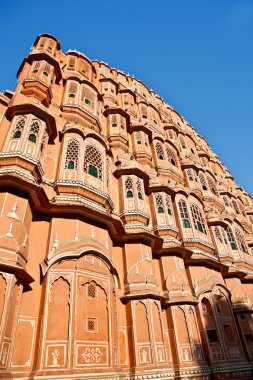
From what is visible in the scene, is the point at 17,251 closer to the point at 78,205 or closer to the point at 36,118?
the point at 78,205

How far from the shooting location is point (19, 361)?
731 cm

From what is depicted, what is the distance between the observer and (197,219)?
17422 mm

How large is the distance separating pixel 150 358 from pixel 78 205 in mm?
6126

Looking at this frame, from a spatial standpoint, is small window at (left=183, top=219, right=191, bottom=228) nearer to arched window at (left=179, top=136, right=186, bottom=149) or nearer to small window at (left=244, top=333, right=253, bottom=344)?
small window at (left=244, top=333, right=253, bottom=344)

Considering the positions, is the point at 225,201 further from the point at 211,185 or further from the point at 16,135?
the point at 16,135

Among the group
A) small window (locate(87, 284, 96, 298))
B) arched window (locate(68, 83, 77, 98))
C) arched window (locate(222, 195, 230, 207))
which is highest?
arched window (locate(68, 83, 77, 98))

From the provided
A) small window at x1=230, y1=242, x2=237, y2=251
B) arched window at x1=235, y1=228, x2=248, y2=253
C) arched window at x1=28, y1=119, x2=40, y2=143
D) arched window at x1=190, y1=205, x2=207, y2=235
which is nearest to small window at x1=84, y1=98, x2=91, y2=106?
arched window at x1=28, y1=119, x2=40, y2=143

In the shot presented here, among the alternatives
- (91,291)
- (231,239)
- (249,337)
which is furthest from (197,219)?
(91,291)

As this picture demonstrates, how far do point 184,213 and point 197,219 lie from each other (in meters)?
1.27

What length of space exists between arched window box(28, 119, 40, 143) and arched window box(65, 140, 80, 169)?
5.77ft

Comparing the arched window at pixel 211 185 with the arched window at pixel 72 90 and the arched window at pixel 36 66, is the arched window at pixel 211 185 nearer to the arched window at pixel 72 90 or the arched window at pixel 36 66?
the arched window at pixel 72 90

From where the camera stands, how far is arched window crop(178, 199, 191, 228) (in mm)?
16264

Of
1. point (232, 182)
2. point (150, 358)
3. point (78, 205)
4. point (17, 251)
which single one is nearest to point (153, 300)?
point (150, 358)

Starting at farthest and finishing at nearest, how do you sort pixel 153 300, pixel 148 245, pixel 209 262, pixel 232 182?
pixel 232 182
pixel 209 262
pixel 148 245
pixel 153 300
